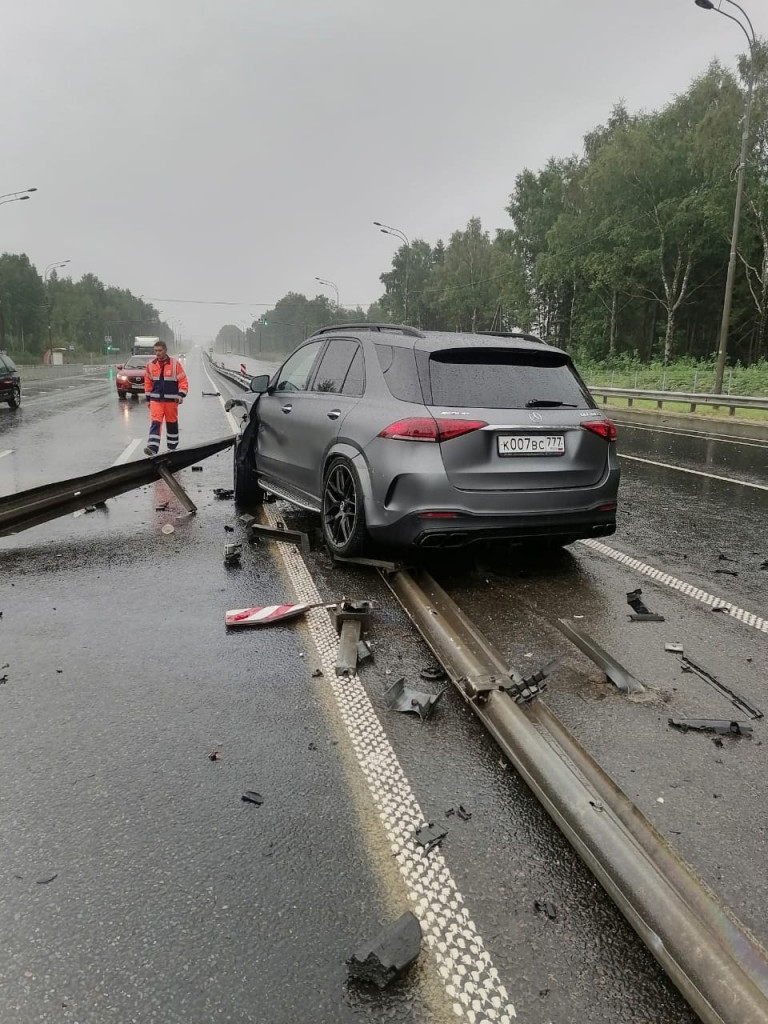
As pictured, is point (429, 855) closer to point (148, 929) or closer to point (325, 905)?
point (325, 905)

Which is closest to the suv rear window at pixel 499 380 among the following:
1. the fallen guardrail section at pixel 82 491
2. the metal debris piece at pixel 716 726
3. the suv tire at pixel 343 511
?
the suv tire at pixel 343 511

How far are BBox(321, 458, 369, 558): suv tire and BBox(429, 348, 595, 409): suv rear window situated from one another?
0.89 metres

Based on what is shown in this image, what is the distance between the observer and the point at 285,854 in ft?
A: 7.50

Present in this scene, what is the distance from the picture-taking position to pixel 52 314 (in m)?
118

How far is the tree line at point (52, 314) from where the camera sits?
4016 inches

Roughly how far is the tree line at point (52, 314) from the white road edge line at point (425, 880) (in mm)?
77029

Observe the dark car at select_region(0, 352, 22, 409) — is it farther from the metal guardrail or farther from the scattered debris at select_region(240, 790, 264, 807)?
the scattered debris at select_region(240, 790, 264, 807)

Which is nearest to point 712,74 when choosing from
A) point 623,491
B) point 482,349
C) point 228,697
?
point 623,491

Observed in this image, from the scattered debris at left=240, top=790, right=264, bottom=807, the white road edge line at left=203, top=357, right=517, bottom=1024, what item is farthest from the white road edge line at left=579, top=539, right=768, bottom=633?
the scattered debris at left=240, top=790, right=264, bottom=807

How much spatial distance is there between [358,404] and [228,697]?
2582 mm

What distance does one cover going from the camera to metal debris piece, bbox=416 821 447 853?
7.71ft

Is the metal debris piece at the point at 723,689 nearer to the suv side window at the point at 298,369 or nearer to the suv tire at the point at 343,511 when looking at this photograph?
the suv tire at the point at 343,511

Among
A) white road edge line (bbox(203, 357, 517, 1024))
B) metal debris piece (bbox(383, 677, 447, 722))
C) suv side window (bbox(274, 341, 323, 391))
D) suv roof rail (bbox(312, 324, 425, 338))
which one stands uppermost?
suv roof rail (bbox(312, 324, 425, 338))

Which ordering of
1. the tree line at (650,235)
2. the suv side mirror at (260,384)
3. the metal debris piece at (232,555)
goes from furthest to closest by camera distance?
the tree line at (650,235) → the suv side mirror at (260,384) → the metal debris piece at (232,555)
